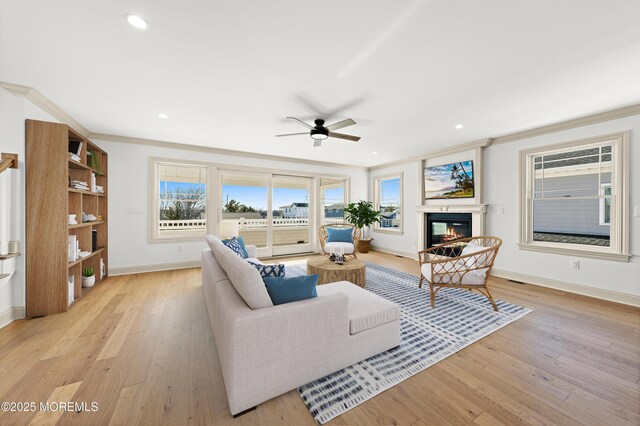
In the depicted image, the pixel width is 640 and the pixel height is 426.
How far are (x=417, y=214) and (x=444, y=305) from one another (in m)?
3.02

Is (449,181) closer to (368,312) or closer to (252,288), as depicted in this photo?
(368,312)

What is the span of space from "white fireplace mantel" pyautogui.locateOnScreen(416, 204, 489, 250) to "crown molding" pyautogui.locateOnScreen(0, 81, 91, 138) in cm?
637

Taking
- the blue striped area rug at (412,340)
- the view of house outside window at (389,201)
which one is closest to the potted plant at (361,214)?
the view of house outside window at (389,201)

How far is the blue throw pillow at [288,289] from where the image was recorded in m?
1.64

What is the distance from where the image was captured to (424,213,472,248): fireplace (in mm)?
4871

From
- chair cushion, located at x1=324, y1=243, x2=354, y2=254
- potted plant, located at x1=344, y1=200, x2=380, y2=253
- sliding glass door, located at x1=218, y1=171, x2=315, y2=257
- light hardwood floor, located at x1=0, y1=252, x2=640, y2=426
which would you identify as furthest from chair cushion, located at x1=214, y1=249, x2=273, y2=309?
potted plant, located at x1=344, y1=200, x2=380, y2=253

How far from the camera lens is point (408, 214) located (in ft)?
19.8

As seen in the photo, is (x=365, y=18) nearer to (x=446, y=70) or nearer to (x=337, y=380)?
(x=446, y=70)

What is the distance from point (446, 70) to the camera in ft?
7.31

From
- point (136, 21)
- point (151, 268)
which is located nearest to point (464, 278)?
point (136, 21)

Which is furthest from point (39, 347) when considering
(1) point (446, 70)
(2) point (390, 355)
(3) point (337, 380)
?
(1) point (446, 70)

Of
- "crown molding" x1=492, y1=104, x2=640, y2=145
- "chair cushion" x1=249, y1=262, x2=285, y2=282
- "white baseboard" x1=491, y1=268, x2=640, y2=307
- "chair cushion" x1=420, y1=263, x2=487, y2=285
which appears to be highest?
"crown molding" x1=492, y1=104, x2=640, y2=145

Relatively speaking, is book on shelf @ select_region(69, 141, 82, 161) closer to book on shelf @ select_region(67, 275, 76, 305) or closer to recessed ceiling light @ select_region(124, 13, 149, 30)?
book on shelf @ select_region(67, 275, 76, 305)

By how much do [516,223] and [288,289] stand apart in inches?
172
